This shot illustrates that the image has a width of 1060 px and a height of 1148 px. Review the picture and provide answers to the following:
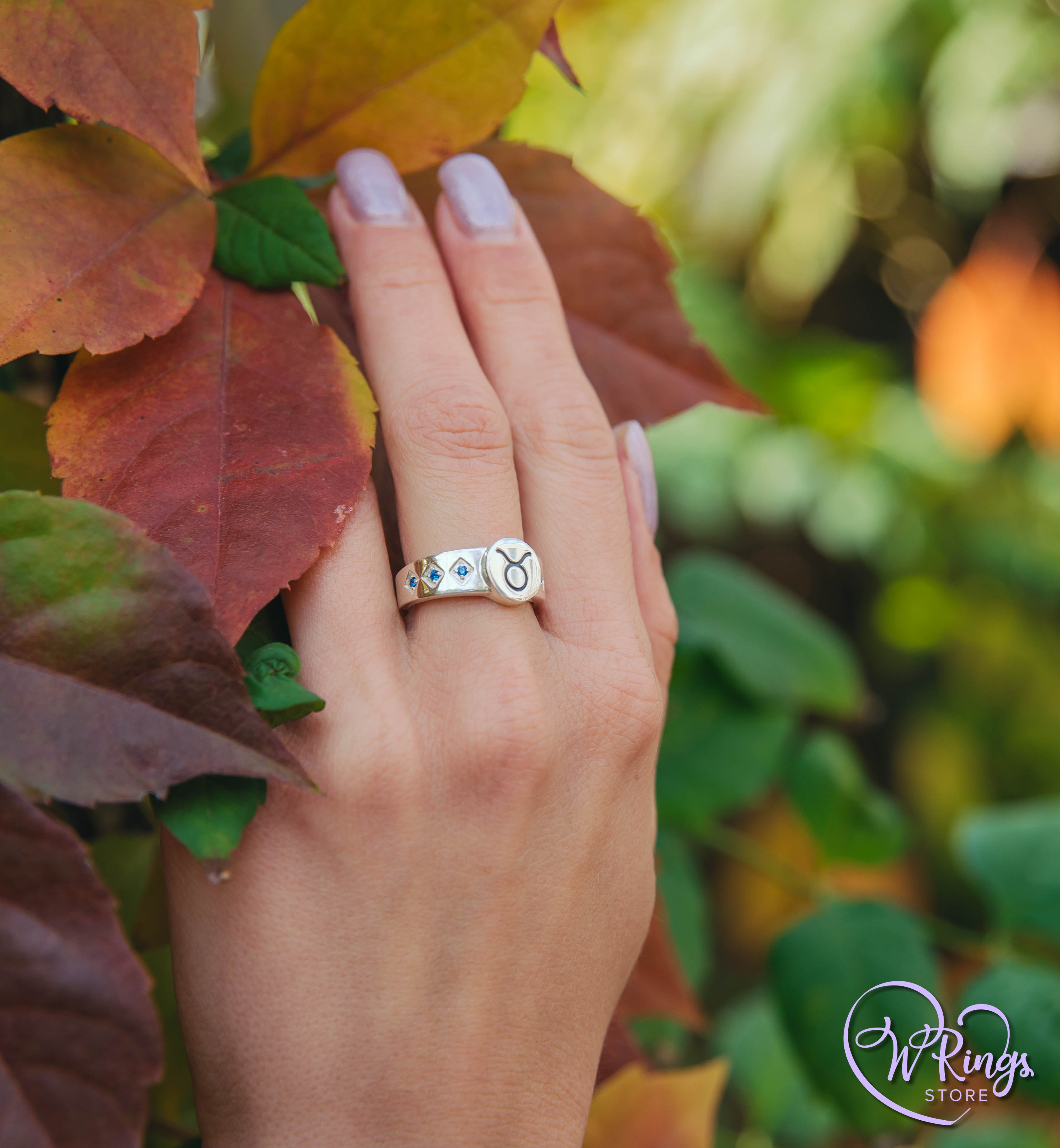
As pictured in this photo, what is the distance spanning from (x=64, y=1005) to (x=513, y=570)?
21 cm

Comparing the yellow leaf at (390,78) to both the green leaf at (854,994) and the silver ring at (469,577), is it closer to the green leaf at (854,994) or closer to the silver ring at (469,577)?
the silver ring at (469,577)

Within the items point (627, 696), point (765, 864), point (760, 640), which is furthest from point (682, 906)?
point (627, 696)

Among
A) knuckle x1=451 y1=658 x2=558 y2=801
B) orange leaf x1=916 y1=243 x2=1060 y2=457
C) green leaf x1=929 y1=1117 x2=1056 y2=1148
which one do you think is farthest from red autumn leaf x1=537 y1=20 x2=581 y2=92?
A: orange leaf x1=916 y1=243 x2=1060 y2=457

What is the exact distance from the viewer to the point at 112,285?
28 cm

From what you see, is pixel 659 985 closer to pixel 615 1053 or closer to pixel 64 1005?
pixel 615 1053

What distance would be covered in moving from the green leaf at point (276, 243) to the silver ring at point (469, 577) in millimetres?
109

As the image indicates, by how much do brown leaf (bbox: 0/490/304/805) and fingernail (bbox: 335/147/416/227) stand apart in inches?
7.4

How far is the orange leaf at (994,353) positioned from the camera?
1.85 meters

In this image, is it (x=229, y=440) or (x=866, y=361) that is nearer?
(x=229, y=440)

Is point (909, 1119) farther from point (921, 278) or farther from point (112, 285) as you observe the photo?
point (921, 278)

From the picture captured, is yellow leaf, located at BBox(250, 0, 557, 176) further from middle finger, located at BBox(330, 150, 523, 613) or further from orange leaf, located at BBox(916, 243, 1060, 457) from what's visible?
orange leaf, located at BBox(916, 243, 1060, 457)

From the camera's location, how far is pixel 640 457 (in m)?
0.44

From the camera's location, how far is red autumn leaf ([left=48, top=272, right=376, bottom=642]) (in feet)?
0.86

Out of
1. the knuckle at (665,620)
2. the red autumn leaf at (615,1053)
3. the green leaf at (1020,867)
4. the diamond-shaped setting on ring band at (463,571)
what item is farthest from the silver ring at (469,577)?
the green leaf at (1020,867)
